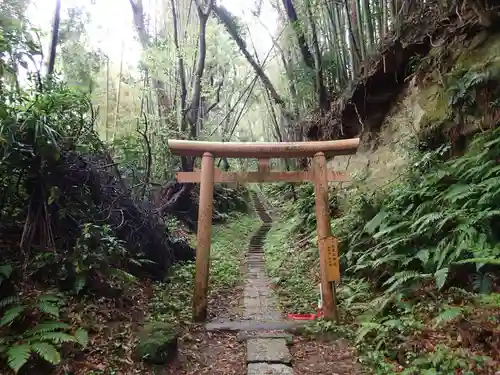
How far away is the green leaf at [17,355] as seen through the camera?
9.89ft

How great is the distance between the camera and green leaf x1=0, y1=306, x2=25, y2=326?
3.45m

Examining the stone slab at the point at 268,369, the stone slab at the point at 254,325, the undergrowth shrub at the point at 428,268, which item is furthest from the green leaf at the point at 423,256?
the stone slab at the point at 268,369

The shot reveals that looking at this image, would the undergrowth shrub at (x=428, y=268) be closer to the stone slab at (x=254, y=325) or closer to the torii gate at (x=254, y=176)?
the stone slab at (x=254, y=325)

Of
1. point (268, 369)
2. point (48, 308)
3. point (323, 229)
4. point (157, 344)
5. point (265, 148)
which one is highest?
point (265, 148)

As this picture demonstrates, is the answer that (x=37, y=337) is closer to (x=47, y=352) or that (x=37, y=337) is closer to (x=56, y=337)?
(x=56, y=337)

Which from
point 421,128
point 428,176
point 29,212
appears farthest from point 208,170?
point 421,128

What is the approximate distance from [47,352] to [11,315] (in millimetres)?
557

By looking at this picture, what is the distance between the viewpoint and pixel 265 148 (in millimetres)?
6035

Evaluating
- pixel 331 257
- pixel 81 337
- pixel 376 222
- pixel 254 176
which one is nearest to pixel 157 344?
pixel 81 337

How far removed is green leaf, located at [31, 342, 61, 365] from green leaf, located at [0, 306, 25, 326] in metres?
0.35

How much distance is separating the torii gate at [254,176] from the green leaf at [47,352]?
8.12ft

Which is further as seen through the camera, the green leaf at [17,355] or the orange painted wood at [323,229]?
the orange painted wood at [323,229]

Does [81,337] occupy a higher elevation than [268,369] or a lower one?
higher

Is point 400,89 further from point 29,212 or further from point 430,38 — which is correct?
point 29,212
